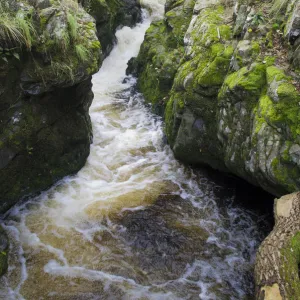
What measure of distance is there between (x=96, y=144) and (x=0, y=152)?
356 cm

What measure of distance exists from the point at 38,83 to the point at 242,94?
409cm

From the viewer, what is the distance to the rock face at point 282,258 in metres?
4.02

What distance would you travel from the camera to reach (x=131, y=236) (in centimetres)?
635

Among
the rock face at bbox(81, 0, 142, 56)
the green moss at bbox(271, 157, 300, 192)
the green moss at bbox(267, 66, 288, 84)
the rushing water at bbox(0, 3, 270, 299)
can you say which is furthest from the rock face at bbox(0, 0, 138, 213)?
the rock face at bbox(81, 0, 142, 56)

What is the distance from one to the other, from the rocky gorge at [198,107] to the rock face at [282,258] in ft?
0.05

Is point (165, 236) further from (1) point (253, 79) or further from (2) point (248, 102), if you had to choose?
(1) point (253, 79)

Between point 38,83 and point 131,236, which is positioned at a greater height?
point 38,83

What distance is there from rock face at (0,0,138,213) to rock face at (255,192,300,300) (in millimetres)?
4784

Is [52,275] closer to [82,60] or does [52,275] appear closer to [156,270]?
[156,270]

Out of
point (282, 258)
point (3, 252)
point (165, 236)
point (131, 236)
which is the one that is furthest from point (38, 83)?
point (282, 258)

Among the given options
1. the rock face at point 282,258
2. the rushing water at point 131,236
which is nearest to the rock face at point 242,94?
the rock face at point 282,258

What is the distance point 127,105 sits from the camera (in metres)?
12.1

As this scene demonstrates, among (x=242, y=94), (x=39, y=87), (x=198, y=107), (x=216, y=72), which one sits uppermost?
(x=216, y=72)

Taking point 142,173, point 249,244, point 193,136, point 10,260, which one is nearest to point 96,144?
point 142,173
